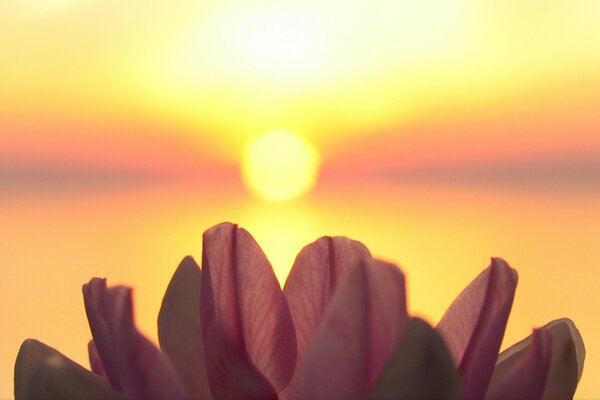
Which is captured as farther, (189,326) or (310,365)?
(189,326)

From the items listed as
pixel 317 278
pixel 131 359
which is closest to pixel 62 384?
pixel 131 359

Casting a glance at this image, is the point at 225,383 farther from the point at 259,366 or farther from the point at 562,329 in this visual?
the point at 562,329

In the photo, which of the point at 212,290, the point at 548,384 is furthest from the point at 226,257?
the point at 548,384

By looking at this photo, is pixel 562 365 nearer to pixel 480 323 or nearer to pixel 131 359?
pixel 480 323

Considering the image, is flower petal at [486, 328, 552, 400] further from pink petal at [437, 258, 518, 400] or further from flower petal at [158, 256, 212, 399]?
flower petal at [158, 256, 212, 399]

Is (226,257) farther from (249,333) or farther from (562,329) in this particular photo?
(562,329)

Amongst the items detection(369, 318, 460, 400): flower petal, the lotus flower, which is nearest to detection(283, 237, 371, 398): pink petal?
the lotus flower
